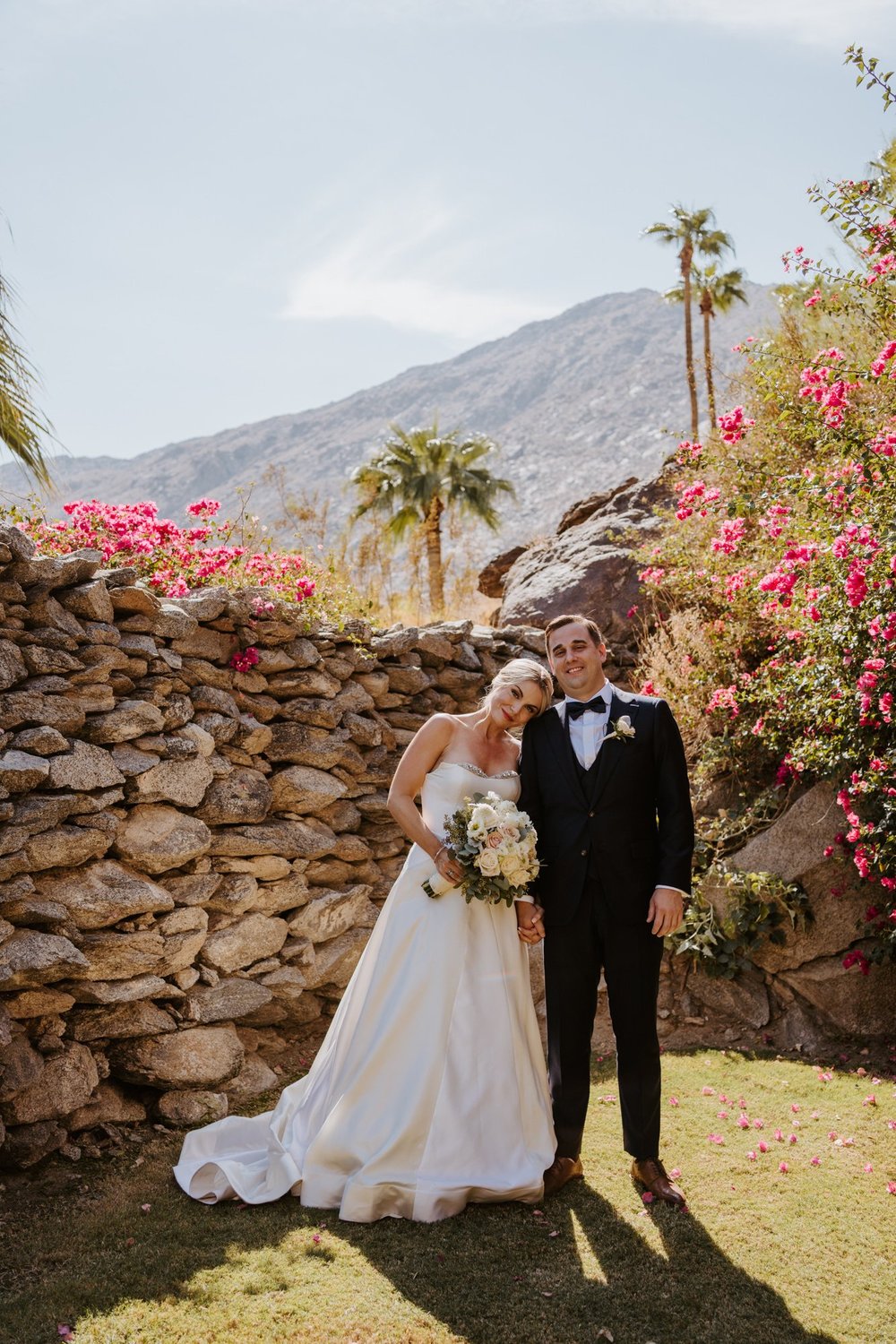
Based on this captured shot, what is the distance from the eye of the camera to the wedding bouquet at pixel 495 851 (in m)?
3.86

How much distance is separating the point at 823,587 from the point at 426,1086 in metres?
3.48

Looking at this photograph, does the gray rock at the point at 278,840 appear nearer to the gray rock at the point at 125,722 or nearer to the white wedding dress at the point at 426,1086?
the gray rock at the point at 125,722

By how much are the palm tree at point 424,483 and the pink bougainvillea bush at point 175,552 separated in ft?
35.8

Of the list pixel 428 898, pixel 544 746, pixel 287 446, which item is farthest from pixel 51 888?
pixel 287 446

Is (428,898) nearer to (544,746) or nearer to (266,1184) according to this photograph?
(544,746)

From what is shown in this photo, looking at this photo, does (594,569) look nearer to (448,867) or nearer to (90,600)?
(90,600)

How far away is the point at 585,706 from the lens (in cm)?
417

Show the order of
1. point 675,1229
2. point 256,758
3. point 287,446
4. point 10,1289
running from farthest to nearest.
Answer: point 287,446 < point 256,758 < point 675,1229 < point 10,1289

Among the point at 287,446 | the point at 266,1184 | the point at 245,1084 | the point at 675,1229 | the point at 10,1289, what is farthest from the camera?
the point at 287,446

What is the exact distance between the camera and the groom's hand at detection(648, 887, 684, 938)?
3.87 metres

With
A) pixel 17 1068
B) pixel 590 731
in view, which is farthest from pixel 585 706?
pixel 17 1068

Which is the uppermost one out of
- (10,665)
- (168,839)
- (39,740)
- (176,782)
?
(10,665)

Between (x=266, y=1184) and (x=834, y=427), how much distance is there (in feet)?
16.2

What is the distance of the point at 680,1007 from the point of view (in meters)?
6.58
